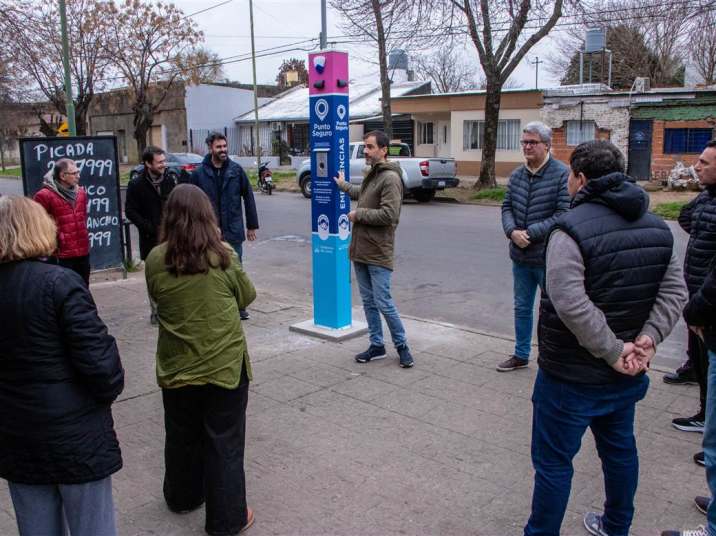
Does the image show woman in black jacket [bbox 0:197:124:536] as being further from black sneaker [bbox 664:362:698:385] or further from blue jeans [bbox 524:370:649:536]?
black sneaker [bbox 664:362:698:385]

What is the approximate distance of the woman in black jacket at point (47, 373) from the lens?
2.51 meters

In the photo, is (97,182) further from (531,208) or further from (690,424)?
(690,424)

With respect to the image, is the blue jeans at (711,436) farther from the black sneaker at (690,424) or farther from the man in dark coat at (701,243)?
the black sneaker at (690,424)

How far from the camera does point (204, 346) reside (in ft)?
10.8

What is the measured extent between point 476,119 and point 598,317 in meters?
26.9

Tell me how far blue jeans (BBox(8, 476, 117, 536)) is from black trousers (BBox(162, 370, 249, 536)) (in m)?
0.66

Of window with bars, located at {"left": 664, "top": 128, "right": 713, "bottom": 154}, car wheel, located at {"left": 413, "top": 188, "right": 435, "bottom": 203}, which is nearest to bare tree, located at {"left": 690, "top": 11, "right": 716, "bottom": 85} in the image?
window with bars, located at {"left": 664, "top": 128, "right": 713, "bottom": 154}

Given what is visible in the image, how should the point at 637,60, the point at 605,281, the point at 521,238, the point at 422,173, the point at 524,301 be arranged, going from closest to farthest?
1. the point at 605,281
2. the point at 521,238
3. the point at 524,301
4. the point at 422,173
5. the point at 637,60

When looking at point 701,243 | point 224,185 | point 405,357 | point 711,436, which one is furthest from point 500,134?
point 711,436

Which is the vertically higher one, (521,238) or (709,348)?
(521,238)

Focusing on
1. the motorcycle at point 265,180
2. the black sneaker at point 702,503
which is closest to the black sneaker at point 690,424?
the black sneaker at point 702,503

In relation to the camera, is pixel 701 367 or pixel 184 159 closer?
pixel 701 367

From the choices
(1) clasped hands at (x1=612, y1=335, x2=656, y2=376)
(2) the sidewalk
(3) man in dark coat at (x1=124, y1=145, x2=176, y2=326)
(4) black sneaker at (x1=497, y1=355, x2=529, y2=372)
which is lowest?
(2) the sidewalk

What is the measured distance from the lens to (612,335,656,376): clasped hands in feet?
9.56
